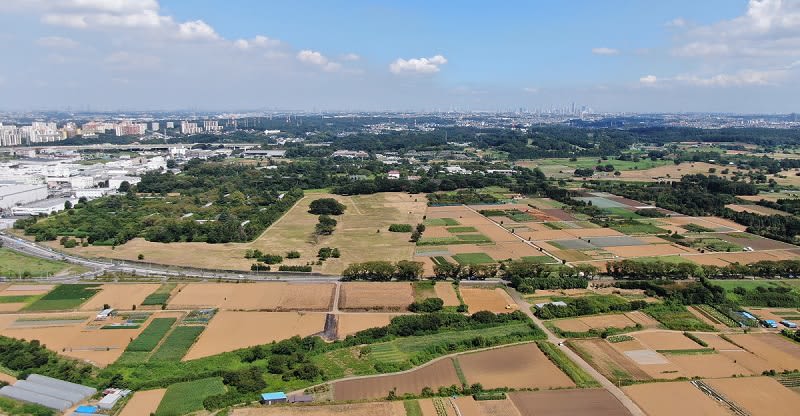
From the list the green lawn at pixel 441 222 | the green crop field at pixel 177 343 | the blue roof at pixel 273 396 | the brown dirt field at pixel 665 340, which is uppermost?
the green lawn at pixel 441 222

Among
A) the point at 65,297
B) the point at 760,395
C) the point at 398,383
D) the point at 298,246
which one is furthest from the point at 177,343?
the point at 760,395

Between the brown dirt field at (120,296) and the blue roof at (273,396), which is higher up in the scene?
the blue roof at (273,396)

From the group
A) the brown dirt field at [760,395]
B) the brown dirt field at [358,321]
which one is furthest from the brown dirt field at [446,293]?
the brown dirt field at [760,395]

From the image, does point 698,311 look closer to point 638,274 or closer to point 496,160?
point 638,274

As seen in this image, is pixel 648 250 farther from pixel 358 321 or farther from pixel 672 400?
pixel 358 321

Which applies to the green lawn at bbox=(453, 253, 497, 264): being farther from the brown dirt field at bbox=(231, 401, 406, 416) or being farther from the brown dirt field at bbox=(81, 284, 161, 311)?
the brown dirt field at bbox=(81, 284, 161, 311)

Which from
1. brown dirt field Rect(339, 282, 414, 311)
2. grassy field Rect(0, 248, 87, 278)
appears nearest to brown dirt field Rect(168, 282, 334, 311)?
brown dirt field Rect(339, 282, 414, 311)

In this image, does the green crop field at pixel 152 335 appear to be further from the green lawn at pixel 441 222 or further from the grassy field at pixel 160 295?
the green lawn at pixel 441 222
